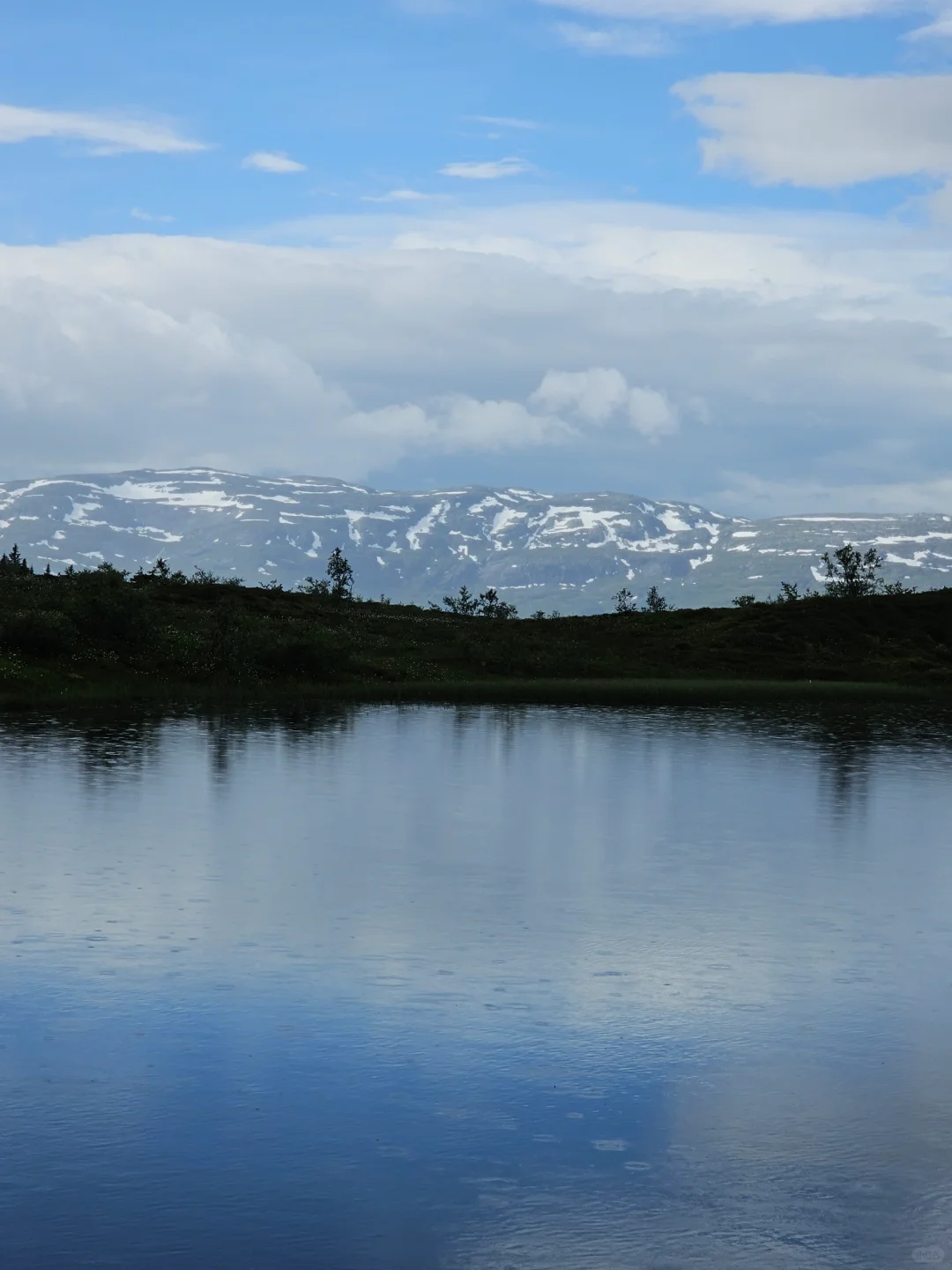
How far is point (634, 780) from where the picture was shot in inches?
1994

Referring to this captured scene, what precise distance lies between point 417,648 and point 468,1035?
93475 mm

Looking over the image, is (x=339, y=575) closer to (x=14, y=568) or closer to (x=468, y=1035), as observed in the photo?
(x=14, y=568)

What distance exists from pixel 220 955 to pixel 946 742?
4883 centimetres

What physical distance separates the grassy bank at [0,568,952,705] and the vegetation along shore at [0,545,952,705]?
154mm

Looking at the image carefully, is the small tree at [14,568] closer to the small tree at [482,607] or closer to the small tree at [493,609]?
the small tree at [482,607]

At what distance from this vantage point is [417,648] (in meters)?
113

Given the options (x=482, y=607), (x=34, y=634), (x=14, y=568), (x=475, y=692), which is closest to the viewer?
(x=34, y=634)

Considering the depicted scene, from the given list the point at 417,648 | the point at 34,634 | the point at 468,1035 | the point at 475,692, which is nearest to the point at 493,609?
the point at 417,648

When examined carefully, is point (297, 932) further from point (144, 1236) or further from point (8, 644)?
point (8, 644)

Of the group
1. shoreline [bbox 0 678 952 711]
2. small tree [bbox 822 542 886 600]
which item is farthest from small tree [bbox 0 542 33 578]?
small tree [bbox 822 542 886 600]

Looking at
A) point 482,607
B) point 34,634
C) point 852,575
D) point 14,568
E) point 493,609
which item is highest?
point 852,575

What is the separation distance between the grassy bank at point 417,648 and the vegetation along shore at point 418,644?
0.51 ft

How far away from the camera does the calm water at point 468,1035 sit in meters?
14.0

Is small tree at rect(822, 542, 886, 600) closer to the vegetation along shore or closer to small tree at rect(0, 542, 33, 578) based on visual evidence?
the vegetation along shore
